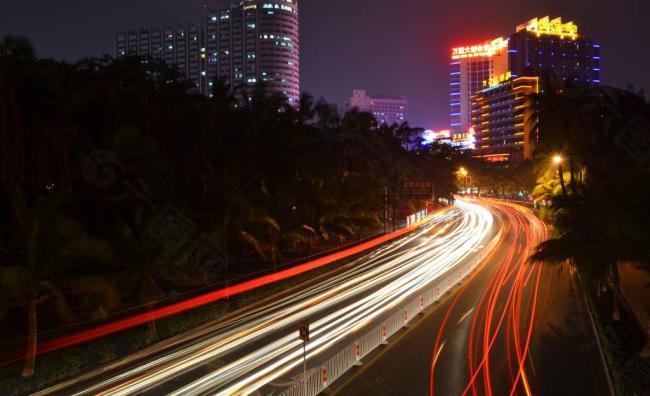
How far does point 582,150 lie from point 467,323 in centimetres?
1033

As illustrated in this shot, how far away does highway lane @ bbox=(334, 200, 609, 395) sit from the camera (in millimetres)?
12781

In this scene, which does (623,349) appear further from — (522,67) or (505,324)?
(522,67)

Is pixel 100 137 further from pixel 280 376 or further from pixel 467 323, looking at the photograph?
pixel 467 323

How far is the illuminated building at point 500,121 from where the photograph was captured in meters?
147

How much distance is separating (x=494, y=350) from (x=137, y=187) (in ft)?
44.6

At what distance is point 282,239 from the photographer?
30.8 m

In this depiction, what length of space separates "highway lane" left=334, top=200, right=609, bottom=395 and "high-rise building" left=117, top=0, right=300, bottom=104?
134 metres

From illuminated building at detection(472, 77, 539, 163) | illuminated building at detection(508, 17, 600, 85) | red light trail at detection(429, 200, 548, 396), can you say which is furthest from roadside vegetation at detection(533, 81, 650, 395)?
illuminated building at detection(508, 17, 600, 85)

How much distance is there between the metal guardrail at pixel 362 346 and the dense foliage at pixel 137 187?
6.42 m

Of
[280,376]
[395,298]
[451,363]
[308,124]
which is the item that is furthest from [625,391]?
[308,124]

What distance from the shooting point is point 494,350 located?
15.4 meters

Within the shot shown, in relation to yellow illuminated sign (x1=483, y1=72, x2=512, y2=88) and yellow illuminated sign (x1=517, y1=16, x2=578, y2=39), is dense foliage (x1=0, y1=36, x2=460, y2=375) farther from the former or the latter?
yellow illuminated sign (x1=517, y1=16, x2=578, y2=39)

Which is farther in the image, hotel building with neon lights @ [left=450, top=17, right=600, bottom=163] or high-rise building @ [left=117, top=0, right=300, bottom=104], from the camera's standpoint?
hotel building with neon lights @ [left=450, top=17, right=600, bottom=163]

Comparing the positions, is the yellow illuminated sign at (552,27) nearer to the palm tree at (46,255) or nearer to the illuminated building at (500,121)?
the illuminated building at (500,121)
